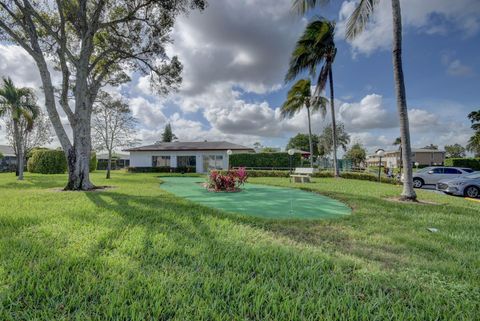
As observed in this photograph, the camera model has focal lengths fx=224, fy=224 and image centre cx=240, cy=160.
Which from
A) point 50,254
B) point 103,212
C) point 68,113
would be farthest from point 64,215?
point 68,113

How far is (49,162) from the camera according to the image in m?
21.8

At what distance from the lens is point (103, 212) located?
514cm

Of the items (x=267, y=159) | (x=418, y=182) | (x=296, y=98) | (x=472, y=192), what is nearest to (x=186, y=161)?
(x=267, y=159)

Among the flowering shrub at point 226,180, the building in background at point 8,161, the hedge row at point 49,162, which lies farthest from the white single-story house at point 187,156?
the building in background at point 8,161

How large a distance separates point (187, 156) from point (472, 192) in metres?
25.3

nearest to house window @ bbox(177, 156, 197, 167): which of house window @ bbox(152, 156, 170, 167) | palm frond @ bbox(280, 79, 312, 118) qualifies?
house window @ bbox(152, 156, 170, 167)

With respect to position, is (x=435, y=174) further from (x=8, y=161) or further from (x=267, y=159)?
(x=8, y=161)

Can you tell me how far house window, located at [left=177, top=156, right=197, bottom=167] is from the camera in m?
28.4

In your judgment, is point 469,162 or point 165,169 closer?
point 469,162

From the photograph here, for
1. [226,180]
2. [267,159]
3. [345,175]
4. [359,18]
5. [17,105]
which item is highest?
[359,18]

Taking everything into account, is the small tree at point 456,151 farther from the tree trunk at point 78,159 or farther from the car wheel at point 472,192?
the tree trunk at point 78,159

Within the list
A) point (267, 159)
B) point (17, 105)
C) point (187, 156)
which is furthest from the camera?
point (187, 156)

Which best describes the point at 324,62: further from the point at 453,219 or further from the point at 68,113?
the point at 68,113

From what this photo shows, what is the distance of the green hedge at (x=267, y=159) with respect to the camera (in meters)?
25.9
